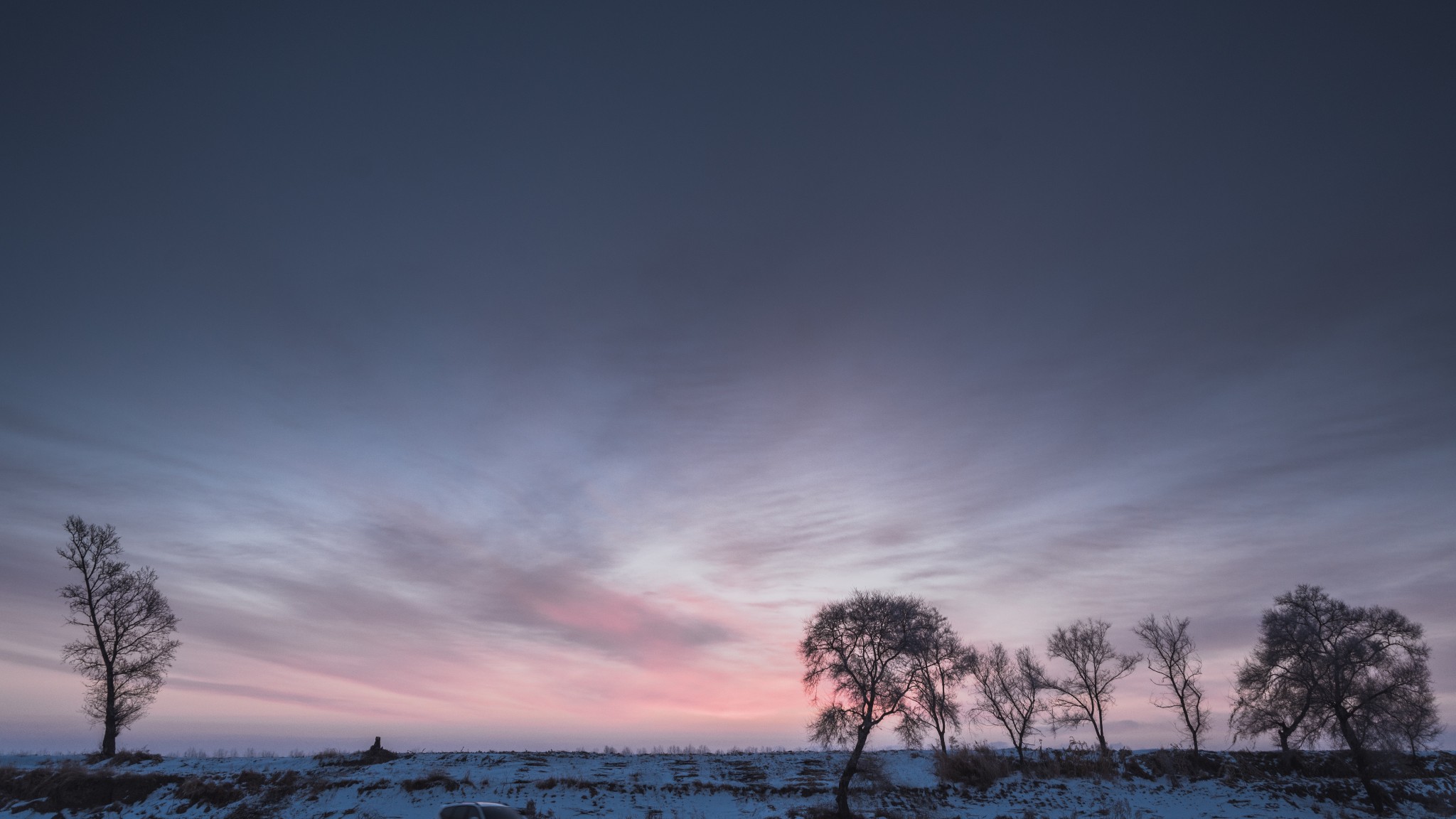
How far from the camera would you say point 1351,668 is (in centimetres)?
4244

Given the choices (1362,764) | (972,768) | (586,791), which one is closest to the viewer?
(586,791)

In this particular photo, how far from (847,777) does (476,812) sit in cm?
2081

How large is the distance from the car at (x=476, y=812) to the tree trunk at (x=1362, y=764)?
4882 centimetres

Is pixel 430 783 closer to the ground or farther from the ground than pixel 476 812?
closer to the ground

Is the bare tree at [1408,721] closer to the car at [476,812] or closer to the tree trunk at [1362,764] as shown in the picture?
the tree trunk at [1362,764]

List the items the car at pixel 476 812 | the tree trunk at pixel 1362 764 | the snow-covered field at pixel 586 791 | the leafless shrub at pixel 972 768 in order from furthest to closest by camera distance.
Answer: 1. the leafless shrub at pixel 972 768
2. the tree trunk at pixel 1362 764
3. the snow-covered field at pixel 586 791
4. the car at pixel 476 812

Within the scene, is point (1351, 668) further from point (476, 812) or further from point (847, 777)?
point (476, 812)

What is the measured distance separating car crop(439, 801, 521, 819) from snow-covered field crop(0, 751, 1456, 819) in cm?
698

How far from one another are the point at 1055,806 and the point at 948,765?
8.62 m

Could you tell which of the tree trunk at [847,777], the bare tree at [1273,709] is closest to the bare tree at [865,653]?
the tree trunk at [847,777]

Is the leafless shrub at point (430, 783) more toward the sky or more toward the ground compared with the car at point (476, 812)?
more toward the ground

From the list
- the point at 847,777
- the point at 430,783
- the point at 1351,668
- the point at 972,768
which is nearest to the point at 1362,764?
the point at 1351,668

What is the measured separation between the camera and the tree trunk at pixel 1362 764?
A: 39.9 m

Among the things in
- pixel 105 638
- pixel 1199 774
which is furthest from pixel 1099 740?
pixel 105 638
